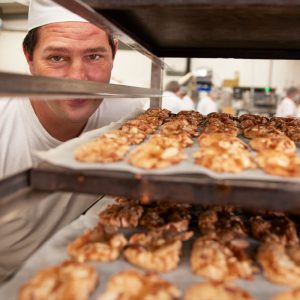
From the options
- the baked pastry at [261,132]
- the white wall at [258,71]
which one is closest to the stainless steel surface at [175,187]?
the baked pastry at [261,132]

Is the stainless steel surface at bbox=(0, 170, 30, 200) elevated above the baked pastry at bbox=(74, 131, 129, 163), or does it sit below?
below

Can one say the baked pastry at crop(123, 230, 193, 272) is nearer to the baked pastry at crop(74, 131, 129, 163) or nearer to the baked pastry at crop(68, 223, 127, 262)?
the baked pastry at crop(68, 223, 127, 262)

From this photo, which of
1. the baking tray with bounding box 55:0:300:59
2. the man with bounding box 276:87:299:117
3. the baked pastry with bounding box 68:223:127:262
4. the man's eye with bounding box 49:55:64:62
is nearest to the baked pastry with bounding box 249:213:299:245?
the baked pastry with bounding box 68:223:127:262

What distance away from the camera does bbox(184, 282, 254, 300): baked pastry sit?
2.79ft

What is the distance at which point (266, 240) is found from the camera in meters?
1.13

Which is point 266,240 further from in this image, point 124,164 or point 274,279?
point 124,164

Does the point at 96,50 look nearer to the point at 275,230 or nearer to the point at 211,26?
the point at 211,26

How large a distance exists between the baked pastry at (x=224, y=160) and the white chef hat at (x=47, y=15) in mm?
1350

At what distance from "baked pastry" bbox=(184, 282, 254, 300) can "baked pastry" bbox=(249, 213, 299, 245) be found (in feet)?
0.99

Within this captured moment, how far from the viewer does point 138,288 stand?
878 millimetres

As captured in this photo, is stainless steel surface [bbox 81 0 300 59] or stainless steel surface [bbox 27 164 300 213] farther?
stainless steel surface [bbox 81 0 300 59]

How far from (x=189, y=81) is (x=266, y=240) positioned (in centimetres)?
815

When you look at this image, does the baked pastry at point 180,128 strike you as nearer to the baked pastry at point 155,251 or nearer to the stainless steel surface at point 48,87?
the stainless steel surface at point 48,87

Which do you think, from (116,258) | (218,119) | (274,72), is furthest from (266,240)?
(274,72)
